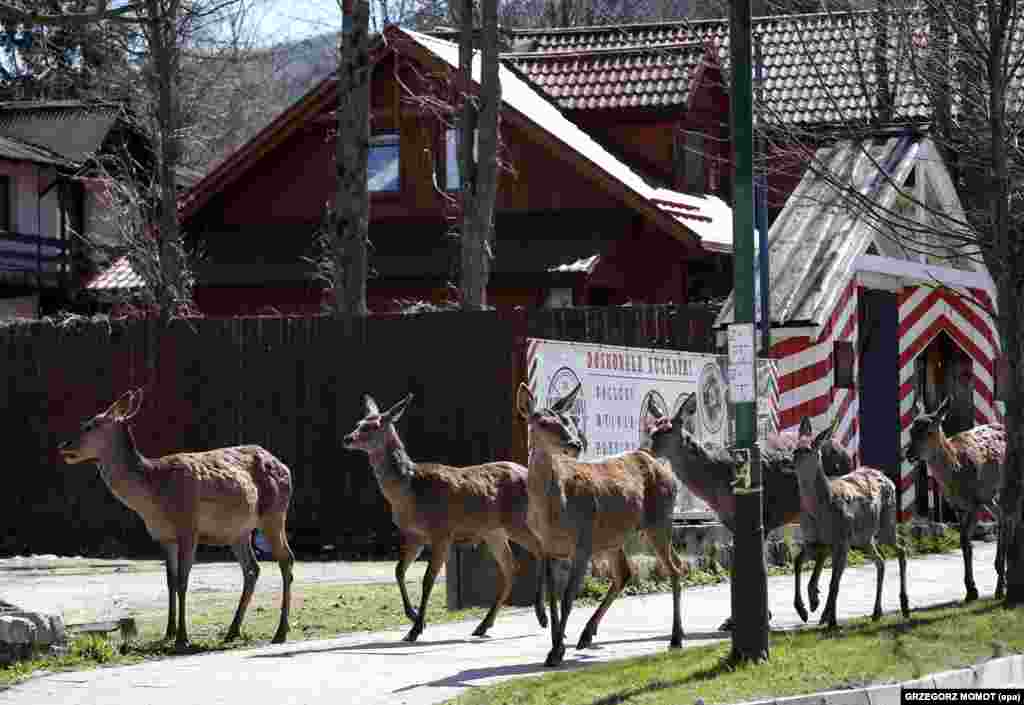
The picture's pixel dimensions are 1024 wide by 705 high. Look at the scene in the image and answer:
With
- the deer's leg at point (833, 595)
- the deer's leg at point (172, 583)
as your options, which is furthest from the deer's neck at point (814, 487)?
the deer's leg at point (172, 583)

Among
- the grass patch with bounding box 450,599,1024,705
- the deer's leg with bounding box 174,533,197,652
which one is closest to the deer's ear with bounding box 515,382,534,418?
the grass patch with bounding box 450,599,1024,705

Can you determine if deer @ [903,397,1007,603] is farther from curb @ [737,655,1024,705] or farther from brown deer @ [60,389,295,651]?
brown deer @ [60,389,295,651]

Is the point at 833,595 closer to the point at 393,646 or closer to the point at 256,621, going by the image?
the point at 393,646

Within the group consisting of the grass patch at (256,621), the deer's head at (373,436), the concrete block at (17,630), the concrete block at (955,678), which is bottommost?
the grass patch at (256,621)

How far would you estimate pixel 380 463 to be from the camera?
16.2 m

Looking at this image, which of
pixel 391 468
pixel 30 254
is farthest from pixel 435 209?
pixel 391 468

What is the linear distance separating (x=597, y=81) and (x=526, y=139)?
2703 mm

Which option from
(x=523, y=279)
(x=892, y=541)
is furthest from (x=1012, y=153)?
(x=523, y=279)

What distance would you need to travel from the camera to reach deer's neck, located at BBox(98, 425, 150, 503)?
15.6m

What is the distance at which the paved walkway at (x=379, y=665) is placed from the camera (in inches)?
497

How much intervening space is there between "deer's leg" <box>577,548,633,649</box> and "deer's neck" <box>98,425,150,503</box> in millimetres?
3776

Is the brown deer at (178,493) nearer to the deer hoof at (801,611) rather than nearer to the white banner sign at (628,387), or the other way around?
the white banner sign at (628,387)

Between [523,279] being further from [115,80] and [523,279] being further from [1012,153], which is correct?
[115,80]

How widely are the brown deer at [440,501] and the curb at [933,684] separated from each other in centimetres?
404
